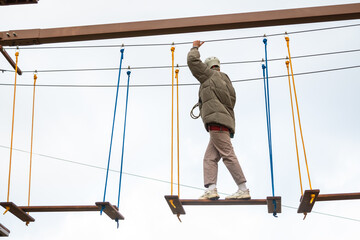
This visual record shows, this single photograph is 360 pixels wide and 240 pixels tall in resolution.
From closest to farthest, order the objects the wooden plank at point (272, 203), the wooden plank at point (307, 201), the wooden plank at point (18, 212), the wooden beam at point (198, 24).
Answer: the wooden plank at point (307, 201)
the wooden plank at point (272, 203)
the wooden plank at point (18, 212)
the wooden beam at point (198, 24)

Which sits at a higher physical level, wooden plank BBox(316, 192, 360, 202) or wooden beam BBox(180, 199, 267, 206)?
wooden plank BBox(316, 192, 360, 202)

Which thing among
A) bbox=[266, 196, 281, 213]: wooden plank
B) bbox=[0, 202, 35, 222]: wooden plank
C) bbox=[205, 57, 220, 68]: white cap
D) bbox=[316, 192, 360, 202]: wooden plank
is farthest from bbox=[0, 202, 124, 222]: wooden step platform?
bbox=[316, 192, 360, 202]: wooden plank

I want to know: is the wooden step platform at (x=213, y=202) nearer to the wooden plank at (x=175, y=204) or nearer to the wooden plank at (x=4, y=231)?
the wooden plank at (x=175, y=204)

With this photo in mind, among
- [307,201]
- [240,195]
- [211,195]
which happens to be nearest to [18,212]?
[211,195]

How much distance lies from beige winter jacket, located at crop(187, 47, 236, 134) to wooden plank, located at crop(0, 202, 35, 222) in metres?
2.55

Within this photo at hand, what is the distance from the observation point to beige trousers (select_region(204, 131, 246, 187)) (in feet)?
25.6

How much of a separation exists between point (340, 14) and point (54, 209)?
4.31 metres

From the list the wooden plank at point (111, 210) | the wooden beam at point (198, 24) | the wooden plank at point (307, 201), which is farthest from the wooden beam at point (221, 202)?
the wooden beam at point (198, 24)

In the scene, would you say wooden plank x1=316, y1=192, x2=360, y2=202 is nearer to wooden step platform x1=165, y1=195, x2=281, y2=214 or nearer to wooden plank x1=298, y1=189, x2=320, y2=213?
wooden plank x1=298, y1=189, x2=320, y2=213

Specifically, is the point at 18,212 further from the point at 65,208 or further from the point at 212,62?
the point at 212,62

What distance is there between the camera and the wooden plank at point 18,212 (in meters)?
7.94

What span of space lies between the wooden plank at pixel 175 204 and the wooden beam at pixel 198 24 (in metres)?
2.30

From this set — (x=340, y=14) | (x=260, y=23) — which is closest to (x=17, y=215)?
(x=260, y=23)

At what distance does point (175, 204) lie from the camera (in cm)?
752
